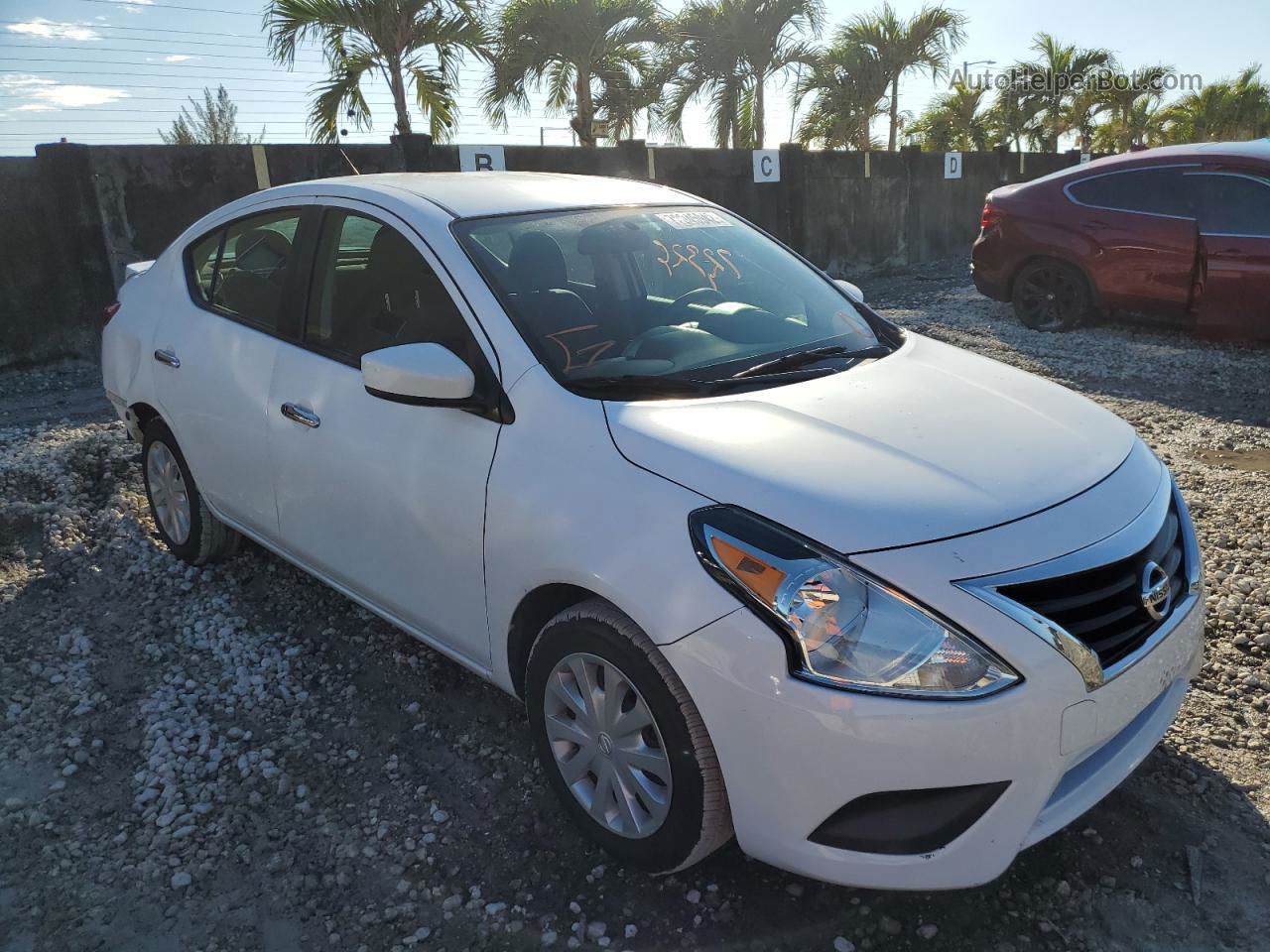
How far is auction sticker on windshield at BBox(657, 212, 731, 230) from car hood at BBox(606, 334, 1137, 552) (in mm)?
964

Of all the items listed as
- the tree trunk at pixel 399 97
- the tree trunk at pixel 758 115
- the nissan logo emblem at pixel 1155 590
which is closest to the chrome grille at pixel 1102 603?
the nissan logo emblem at pixel 1155 590

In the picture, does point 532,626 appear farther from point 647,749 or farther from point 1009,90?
point 1009,90

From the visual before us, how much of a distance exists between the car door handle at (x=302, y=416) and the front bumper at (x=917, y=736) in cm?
163

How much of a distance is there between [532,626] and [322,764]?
3.18ft

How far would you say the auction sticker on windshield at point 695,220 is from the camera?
3.42 meters

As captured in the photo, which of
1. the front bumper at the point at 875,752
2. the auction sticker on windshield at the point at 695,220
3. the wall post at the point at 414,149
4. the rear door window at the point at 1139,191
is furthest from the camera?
the wall post at the point at 414,149

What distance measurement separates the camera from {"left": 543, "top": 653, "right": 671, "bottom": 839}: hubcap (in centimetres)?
225

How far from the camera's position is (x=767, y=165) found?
1369 centimetres

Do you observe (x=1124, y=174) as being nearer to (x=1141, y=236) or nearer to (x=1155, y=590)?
(x=1141, y=236)

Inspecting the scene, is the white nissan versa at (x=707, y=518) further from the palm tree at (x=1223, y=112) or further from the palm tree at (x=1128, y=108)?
the palm tree at (x=1223, y=112)

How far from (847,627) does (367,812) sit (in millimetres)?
1589


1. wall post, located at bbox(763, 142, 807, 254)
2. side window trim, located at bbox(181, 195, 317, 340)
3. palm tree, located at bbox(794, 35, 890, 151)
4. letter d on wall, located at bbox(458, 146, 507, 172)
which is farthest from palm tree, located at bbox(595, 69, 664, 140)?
side window trim, located at bbox(181, 195, 317, 340)

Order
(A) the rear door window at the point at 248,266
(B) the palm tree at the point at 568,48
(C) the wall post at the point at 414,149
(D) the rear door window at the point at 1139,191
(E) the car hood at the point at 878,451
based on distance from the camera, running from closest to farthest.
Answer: (E) the car hood at the point at 878,451 → (A) the rear door window at the point at 248,266 → (D) the rear door window at the point at 1139,191 → (C) the wall post at the point at 414,149 → (B) the palm tree at the point at 568,48

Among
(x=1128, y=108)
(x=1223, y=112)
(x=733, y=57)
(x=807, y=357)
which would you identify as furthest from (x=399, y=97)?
(x=1223, y=112)
